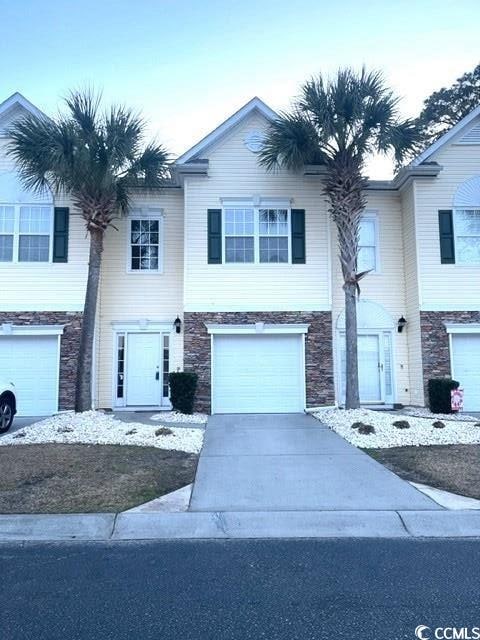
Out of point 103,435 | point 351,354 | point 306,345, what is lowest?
point 103,435

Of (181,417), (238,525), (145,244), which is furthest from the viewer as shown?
(145,244)

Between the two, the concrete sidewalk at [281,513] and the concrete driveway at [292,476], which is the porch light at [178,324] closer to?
the concrete driveway at [292,476]

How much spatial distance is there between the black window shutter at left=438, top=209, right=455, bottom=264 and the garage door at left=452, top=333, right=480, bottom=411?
2.19 metres

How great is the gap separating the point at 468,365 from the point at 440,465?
722 centimetres

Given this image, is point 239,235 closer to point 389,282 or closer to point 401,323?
point 389,282

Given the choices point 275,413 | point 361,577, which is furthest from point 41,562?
point 275,413

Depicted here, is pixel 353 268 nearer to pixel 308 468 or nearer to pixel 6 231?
pixel 308 468

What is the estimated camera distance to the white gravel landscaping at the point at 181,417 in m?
11.8

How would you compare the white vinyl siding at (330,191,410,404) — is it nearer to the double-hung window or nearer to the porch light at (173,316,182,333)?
the porch light at (173,316,182,333)

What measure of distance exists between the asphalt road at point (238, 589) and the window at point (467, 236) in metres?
10.7

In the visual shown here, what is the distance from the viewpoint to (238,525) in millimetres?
5172

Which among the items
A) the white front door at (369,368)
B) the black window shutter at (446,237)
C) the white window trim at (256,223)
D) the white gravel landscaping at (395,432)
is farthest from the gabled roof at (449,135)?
the white gravel landscaping at (395,432)

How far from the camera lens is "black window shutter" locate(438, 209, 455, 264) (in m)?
13.7

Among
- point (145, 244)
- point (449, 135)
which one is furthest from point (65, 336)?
point (449, 135)
